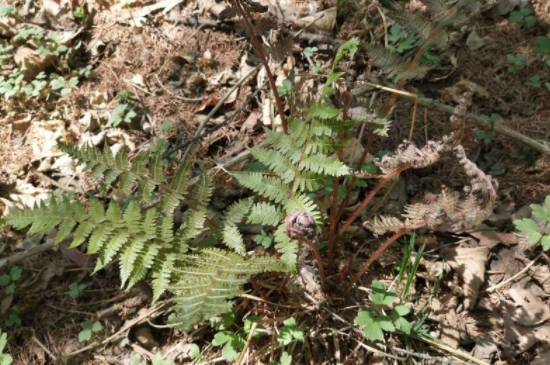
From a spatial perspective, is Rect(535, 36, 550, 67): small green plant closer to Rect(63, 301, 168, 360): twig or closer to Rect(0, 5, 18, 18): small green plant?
Rect(63, 301, 168, 360): twig

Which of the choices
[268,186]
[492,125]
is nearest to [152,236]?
[268,186]

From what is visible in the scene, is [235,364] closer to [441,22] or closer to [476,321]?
[476,321]

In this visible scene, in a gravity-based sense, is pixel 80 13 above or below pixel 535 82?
below

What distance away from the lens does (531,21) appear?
3.17 m

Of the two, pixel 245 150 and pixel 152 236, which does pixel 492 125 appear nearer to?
pixel 245 150

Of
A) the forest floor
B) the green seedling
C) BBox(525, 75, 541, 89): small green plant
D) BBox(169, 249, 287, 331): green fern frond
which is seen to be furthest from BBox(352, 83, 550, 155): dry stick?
the green seedling

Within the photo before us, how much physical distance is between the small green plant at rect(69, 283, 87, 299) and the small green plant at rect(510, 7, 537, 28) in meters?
3.26

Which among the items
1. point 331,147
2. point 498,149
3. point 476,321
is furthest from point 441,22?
point 476,321

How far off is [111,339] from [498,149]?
2473mm

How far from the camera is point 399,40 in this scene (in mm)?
3316

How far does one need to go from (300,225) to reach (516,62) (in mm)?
2170

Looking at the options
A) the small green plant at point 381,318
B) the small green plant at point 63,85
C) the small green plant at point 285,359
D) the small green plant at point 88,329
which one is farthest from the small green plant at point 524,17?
the small green plant at point 88,329

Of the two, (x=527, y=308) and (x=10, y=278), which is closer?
(x=527, y=308)

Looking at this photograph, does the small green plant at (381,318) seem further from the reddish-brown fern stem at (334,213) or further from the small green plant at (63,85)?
the small green plant at (63,85)
